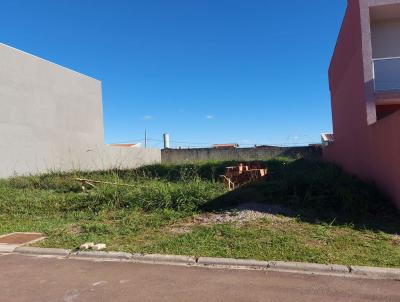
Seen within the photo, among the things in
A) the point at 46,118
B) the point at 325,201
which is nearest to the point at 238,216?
the point at 325,201

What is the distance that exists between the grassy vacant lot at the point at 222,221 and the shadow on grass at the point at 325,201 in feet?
0.06

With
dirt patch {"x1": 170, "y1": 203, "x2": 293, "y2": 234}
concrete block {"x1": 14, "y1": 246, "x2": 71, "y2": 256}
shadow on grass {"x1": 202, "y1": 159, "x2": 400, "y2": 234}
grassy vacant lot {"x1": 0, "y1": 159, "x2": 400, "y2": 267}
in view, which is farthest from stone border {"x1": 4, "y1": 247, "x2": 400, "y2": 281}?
shadow on grass {"x1": 202, "y1": 159, "x2": 400, "y2": 234}

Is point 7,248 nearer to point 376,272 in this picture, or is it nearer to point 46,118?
point 376,272

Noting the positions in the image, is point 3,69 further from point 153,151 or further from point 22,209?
point 153,151

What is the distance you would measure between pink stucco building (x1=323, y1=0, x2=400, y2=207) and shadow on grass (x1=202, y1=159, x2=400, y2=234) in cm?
50

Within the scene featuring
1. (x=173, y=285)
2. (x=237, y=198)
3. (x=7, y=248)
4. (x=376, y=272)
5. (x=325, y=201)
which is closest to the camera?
(x=173, y=285)

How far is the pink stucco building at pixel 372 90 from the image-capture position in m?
8.43

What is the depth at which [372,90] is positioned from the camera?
986 centimetres

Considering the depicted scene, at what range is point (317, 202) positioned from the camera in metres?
8.64

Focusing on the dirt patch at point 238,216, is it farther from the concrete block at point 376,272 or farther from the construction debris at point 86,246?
the concrete block at point 376,272

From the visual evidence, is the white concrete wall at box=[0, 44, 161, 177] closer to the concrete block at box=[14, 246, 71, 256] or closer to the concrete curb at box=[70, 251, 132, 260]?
the concrete block at box=[14, 246, 71, 256]

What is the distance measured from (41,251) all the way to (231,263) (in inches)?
133

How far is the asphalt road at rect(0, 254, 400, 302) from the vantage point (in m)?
4.32

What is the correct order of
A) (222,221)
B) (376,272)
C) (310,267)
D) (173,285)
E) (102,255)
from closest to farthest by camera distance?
(173,285) → (376,272) → (310,267) → (102,255) → (222,221)
